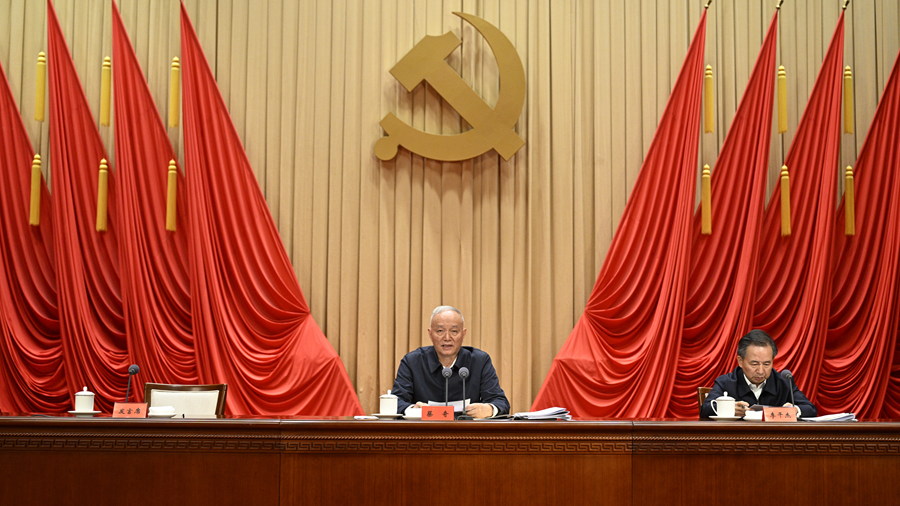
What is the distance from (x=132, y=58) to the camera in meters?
4.83

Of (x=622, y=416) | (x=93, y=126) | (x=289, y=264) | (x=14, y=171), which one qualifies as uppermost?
(x=93, y=126)

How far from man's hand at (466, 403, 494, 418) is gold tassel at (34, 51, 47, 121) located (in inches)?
130

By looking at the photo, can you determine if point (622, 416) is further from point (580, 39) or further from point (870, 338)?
point (580, 39)

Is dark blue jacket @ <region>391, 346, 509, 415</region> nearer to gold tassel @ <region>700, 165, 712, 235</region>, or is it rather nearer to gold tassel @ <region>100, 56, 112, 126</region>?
gold tassel @ <region>700, 165, 712, 235</region>

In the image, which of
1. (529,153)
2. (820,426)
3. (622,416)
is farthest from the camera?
(529,153)

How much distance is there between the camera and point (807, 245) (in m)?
4.69

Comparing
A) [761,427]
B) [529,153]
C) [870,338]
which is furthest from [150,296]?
[870,338]

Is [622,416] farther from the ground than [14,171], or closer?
closer

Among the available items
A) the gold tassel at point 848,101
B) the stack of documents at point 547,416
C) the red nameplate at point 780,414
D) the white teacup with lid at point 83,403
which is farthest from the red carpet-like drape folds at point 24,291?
the gold tassel at point 848,101

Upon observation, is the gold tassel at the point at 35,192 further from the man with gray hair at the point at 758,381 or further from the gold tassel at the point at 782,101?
the gold tassel at the point at 782,101

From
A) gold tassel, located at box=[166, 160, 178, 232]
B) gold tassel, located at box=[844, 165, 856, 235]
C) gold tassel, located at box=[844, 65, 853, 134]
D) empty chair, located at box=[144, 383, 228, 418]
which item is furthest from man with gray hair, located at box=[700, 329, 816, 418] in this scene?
gold tassel, located at box=[166, 160, 178, 232]

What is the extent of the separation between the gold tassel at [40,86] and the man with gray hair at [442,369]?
9.22 ft

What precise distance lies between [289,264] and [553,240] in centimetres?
168

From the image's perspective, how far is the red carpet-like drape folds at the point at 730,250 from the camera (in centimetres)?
464
